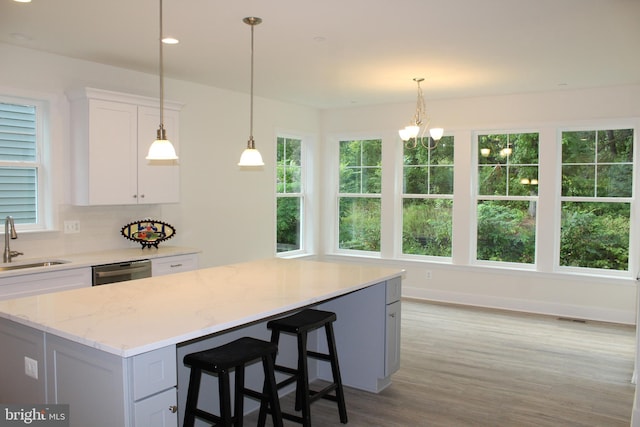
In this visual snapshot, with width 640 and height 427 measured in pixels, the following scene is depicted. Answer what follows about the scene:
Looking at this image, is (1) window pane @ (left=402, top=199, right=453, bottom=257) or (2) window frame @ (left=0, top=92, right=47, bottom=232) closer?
(2) window frame @ (left=0, top=92, right=47, bottom=232)

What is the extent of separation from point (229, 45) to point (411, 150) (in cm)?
364

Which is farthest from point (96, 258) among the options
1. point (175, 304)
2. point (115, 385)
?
point (115, 385)

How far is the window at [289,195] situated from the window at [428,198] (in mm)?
1515

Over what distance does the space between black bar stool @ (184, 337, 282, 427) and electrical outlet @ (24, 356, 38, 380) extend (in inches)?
26.1

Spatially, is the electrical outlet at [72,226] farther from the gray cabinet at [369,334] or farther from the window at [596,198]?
the window at [596,198]

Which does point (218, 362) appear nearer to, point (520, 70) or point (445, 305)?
point (520, 70)

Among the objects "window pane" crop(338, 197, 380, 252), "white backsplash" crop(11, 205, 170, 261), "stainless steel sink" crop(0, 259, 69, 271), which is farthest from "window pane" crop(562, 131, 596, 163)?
"stainless steel sink" crop(0, 259, 69, 271)

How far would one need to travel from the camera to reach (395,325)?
3.94m

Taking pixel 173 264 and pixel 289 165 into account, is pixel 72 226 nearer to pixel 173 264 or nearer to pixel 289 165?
pixel 173 264

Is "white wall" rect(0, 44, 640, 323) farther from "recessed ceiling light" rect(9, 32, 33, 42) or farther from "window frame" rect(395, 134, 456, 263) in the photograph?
"recessed ceiling light" rect(9, 32, 33, 42)

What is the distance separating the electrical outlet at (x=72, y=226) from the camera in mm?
4719

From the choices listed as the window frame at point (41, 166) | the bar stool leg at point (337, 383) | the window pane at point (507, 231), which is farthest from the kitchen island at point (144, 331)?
the window pane at point (507, 231)

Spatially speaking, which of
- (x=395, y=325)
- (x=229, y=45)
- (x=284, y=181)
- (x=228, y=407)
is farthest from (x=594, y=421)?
(x=284, y=181)

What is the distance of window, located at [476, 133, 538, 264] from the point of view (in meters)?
6.45
